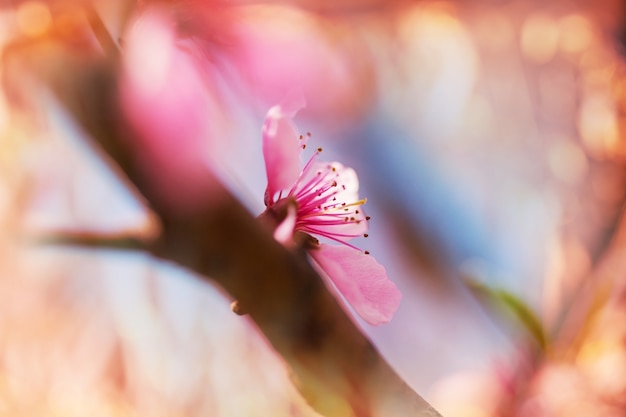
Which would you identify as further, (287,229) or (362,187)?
(362,187)

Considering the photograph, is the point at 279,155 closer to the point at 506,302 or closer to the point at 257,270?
the point at 257,270

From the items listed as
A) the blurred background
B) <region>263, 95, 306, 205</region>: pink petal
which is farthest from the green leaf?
<region>263, 95, 306, 205</region>: pink petal

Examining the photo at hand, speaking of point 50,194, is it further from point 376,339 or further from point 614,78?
point 614,78

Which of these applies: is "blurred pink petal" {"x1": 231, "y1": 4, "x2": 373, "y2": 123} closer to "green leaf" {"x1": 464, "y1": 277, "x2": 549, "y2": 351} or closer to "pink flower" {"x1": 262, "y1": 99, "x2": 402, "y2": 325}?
"pink flower" {"x1": 262, "y1": 99, "x2": 402, "y2": 325}

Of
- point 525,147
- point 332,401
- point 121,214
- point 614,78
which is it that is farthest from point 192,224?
point 614,78

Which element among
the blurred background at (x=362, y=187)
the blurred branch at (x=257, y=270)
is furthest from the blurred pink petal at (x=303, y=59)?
the blurred branch at (x=257, y=270)

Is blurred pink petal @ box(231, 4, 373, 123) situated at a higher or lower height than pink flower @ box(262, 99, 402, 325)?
higher

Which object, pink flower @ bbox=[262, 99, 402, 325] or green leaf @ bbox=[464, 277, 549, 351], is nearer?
pink flower @ bbox=[262, 99, 402, 325]

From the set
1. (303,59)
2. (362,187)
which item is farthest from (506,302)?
(303,59)
